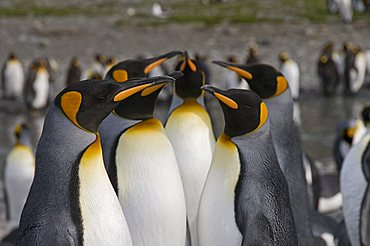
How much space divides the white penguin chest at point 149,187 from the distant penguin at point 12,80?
1307cm

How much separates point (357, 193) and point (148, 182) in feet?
6.73

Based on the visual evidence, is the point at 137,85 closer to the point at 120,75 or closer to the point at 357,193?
the point at 120,75

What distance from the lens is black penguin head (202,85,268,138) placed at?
145 inches

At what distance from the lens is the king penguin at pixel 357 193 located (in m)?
5.30

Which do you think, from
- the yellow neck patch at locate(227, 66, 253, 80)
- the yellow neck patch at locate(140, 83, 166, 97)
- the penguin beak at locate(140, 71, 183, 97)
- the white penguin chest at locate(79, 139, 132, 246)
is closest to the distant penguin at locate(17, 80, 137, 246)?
the white penguin chest at locate(79, 139, 132, 246)

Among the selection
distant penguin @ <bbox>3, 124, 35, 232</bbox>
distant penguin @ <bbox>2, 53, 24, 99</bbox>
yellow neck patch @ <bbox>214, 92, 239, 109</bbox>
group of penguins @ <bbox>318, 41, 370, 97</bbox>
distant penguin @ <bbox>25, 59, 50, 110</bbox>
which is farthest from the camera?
distant penguin @ <bbox>2, 53, 24, 99</bbox>

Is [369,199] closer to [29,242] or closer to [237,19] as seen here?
[29,242]

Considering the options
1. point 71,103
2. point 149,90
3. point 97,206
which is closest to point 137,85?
point 71,103

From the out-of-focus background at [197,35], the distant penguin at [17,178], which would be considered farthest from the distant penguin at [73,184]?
the out-of-focus background at [197,35]

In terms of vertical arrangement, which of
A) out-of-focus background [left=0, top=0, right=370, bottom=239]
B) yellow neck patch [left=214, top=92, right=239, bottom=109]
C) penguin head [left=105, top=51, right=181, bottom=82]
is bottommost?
out-of-focus background [left=0, top=0, right=370, bottom=239]

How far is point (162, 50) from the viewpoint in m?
21.4

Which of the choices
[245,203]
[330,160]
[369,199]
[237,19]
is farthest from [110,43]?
[245,203]

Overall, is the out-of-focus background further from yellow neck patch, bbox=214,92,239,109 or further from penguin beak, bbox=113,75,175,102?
penguin beak, bbox=113,75,175,102

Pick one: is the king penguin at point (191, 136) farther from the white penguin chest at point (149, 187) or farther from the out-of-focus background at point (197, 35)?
the out-of-focus background at point (197, 35)
